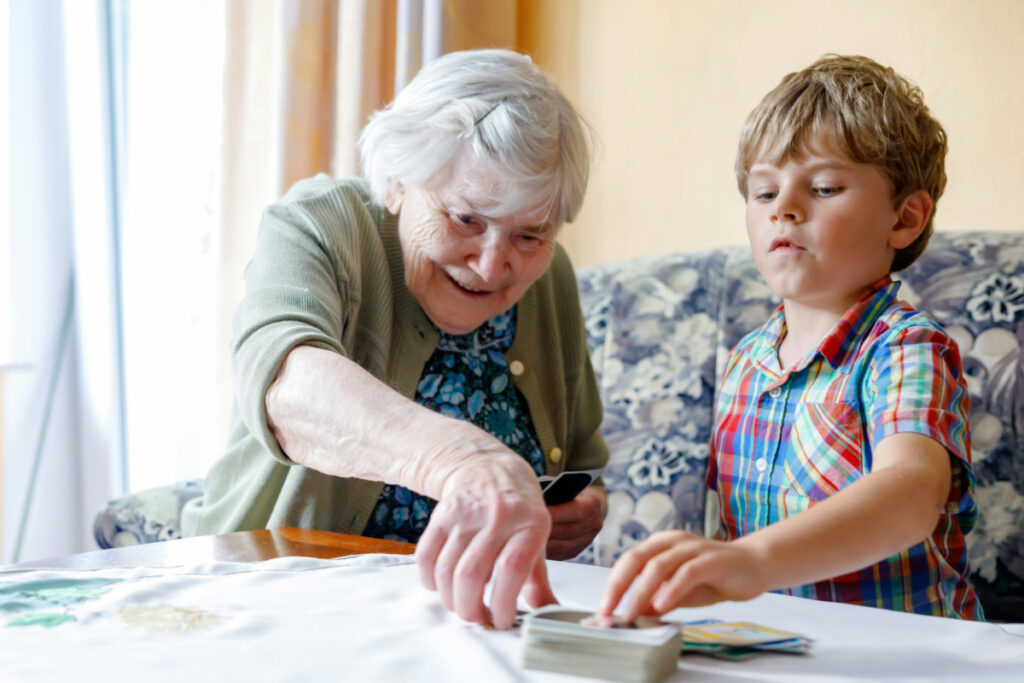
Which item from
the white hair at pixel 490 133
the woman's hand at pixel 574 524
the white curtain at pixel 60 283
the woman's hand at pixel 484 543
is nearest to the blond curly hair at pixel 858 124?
the white hair at pixel 490 133

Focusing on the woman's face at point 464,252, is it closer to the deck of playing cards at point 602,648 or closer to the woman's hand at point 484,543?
the woman's hand at point 484,543

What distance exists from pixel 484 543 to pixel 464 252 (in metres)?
0.58

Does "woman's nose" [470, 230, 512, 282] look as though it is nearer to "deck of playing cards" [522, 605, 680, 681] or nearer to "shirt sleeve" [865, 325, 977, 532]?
"shirt sleeve" [865, 325, 977, 532]

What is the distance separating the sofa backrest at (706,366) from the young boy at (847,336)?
349 millimetres

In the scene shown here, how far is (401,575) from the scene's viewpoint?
2.92ft

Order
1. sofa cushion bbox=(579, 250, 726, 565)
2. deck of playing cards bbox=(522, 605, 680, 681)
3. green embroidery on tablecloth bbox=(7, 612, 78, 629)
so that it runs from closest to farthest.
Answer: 1. deck of playing cards bbox=(522, 605, 680, 681)
2. green embroidery on tablecloth bbox=(7, 612, 78, 629)
3. sofa cushion bbox=(579, 250, 726, 565)

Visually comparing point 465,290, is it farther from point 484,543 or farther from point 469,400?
point 484,543

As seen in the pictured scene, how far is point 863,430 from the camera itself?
109 centimetres

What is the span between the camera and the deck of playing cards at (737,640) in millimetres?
694

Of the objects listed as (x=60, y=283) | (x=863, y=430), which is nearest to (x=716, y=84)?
(x=863, y=430)

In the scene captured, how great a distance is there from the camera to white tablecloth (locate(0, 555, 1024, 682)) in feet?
2.09

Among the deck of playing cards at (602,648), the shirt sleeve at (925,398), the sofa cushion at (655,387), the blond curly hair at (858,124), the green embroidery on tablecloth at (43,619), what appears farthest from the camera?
the sofa cushion at (655,387)

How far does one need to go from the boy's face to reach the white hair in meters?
0.28

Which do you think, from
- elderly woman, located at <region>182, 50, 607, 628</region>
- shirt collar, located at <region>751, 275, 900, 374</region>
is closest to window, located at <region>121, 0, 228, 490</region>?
elderly woman, located at <region>182, 50, 607, 628</region>
